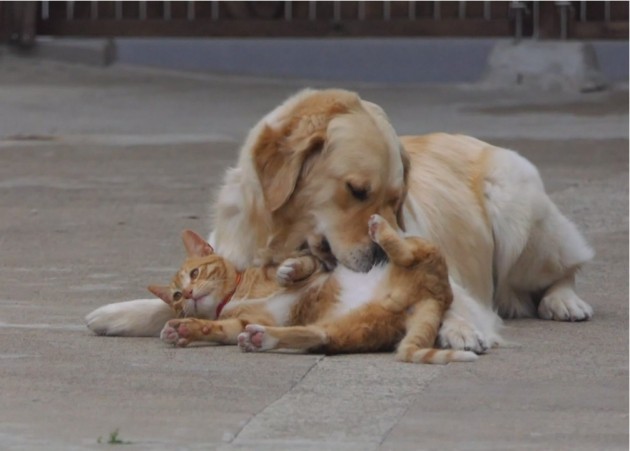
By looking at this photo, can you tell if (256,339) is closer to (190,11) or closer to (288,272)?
(288,272)

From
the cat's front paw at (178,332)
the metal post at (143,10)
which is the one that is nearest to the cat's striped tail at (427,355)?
the cat's front paw at (178,332)

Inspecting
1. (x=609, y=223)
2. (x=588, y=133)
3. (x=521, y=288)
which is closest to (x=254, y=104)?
(x=588, y=133)

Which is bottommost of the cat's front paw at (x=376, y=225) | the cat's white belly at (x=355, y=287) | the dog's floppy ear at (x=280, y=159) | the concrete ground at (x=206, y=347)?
the concrete ground at (x=206, y=347)

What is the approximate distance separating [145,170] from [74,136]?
2.06 metres

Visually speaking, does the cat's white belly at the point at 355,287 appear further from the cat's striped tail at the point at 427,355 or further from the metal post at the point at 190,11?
the metal post at the point at 190,11

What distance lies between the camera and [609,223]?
1053cm

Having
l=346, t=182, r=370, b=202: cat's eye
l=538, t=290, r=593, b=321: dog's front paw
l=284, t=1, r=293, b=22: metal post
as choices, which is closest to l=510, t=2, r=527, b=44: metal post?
l=284, t=1, r=293, b=22: metal post

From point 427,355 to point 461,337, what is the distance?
0.91 feet

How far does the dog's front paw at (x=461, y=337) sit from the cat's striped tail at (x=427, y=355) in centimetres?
12

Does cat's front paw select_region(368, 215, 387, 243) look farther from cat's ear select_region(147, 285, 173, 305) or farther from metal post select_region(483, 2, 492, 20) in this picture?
metal post select_region(483, 2, 492, 20)

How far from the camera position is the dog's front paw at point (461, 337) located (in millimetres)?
6215

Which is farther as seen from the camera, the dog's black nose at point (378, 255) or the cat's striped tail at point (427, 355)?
the dog's black nose at point (378, 255)

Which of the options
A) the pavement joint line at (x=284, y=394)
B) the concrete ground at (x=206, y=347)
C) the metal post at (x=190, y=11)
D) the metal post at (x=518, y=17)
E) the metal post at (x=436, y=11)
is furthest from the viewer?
the metal post at (x=190, y=11)

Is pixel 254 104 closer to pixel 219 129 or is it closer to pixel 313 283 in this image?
pixel 219 129
